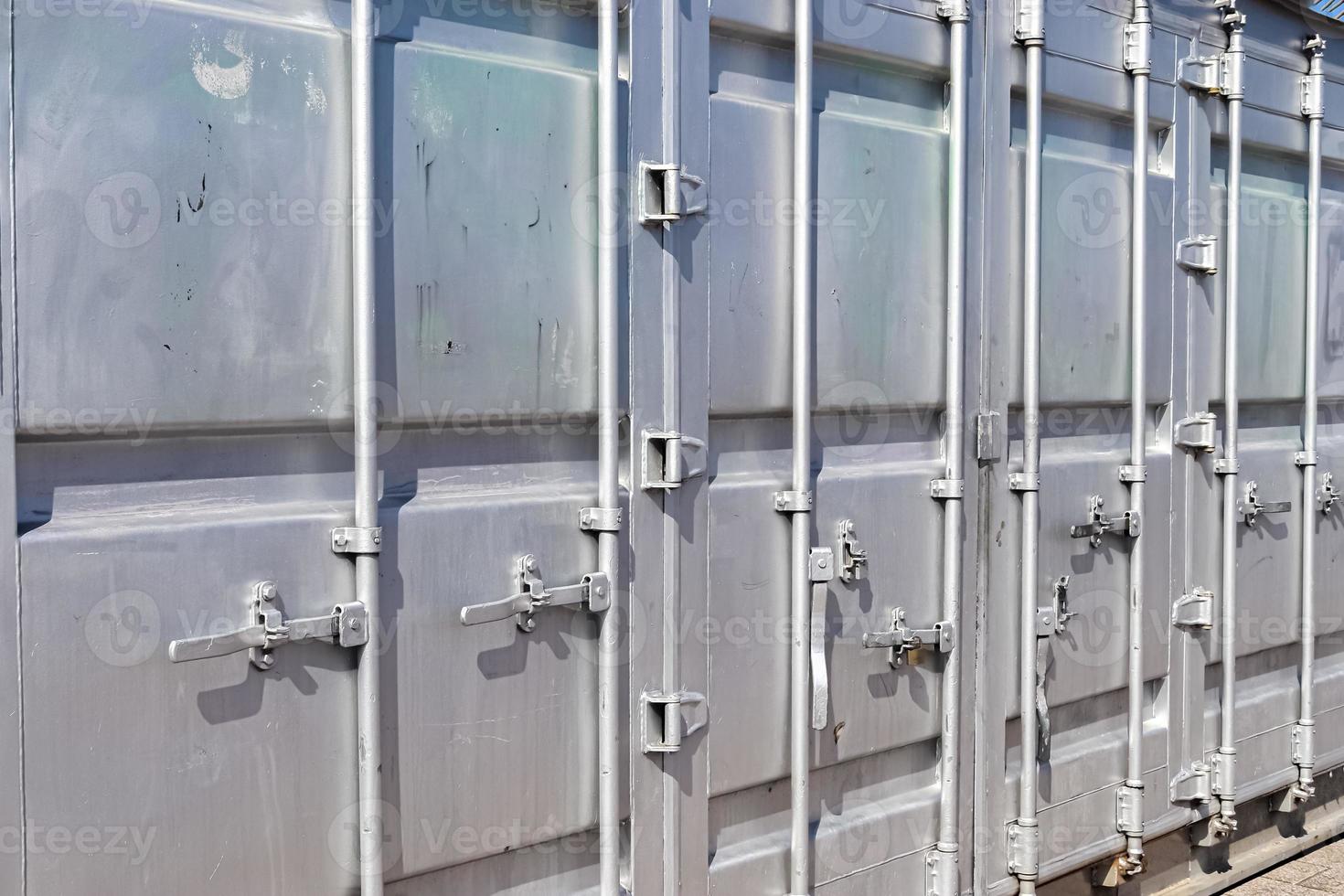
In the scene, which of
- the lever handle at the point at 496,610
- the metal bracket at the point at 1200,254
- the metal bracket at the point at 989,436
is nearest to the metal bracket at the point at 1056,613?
the metal bracket at the point at 989,436

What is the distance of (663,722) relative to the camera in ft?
9.00

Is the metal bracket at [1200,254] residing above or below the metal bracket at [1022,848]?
above

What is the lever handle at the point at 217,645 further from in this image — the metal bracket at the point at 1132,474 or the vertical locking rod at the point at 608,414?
the metal bracket at the point at 1132,474

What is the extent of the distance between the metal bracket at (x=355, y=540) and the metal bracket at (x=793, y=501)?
101 centimetres

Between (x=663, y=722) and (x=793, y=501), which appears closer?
(x=663, y=722)

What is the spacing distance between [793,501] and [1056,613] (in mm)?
1072

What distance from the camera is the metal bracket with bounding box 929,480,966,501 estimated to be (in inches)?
131

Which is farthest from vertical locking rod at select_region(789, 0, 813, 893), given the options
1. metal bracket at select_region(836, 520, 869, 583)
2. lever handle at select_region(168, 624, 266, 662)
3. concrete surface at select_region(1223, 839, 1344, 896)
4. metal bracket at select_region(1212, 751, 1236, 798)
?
concrete surface at select_region(1223, 839, 1344, 896)

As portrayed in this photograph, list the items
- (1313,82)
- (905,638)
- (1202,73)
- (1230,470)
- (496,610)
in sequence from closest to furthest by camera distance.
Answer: (496,610)
(905,638)
(1202,73)
(1230,470)
(1313,82)

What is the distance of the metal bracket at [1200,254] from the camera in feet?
13.4

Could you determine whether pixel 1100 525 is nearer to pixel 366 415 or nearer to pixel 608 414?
pixel 608 414

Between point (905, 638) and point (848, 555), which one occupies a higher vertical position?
point (848, 555)

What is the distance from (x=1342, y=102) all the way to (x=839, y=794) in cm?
315

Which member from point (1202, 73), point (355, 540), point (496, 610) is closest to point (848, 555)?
point (496, 610)
